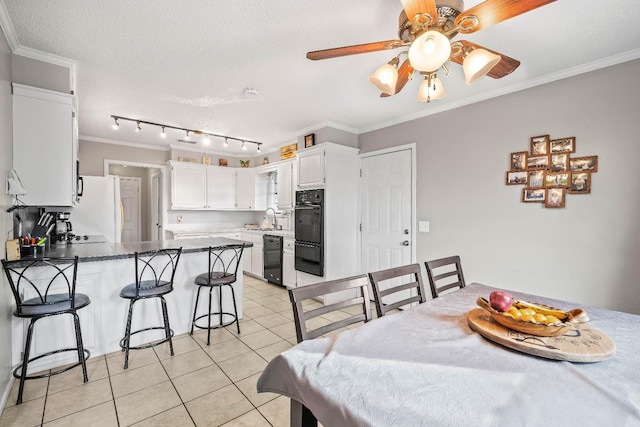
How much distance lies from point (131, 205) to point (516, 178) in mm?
7694

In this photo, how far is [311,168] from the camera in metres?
4.03

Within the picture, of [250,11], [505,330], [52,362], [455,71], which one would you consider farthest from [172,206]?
[505,330]

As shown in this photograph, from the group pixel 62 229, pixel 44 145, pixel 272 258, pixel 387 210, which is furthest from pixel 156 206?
pixel 387 210

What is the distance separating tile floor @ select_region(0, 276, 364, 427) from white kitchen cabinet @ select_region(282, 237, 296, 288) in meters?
1.70

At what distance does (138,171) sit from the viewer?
7051mm

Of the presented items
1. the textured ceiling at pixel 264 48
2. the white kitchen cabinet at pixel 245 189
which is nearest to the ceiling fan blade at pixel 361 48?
the textured ceiling at pixel 264 48

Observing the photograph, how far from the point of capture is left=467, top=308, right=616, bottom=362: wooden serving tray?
3.23 ft

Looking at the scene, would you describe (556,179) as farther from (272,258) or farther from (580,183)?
(272,258)

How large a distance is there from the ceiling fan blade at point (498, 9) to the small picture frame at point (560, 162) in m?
1.79

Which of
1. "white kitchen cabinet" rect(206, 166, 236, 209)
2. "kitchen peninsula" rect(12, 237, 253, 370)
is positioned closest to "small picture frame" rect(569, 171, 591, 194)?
"kitchen peninsula" rect(12, 237, 253, 370)

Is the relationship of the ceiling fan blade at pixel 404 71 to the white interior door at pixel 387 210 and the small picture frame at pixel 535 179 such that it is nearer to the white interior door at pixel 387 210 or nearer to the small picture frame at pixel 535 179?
the small picture frame at pixel 535 179

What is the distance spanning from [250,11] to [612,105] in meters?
2.81

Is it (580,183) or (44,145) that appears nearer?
(44,145)

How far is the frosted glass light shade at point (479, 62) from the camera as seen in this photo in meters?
1.36
